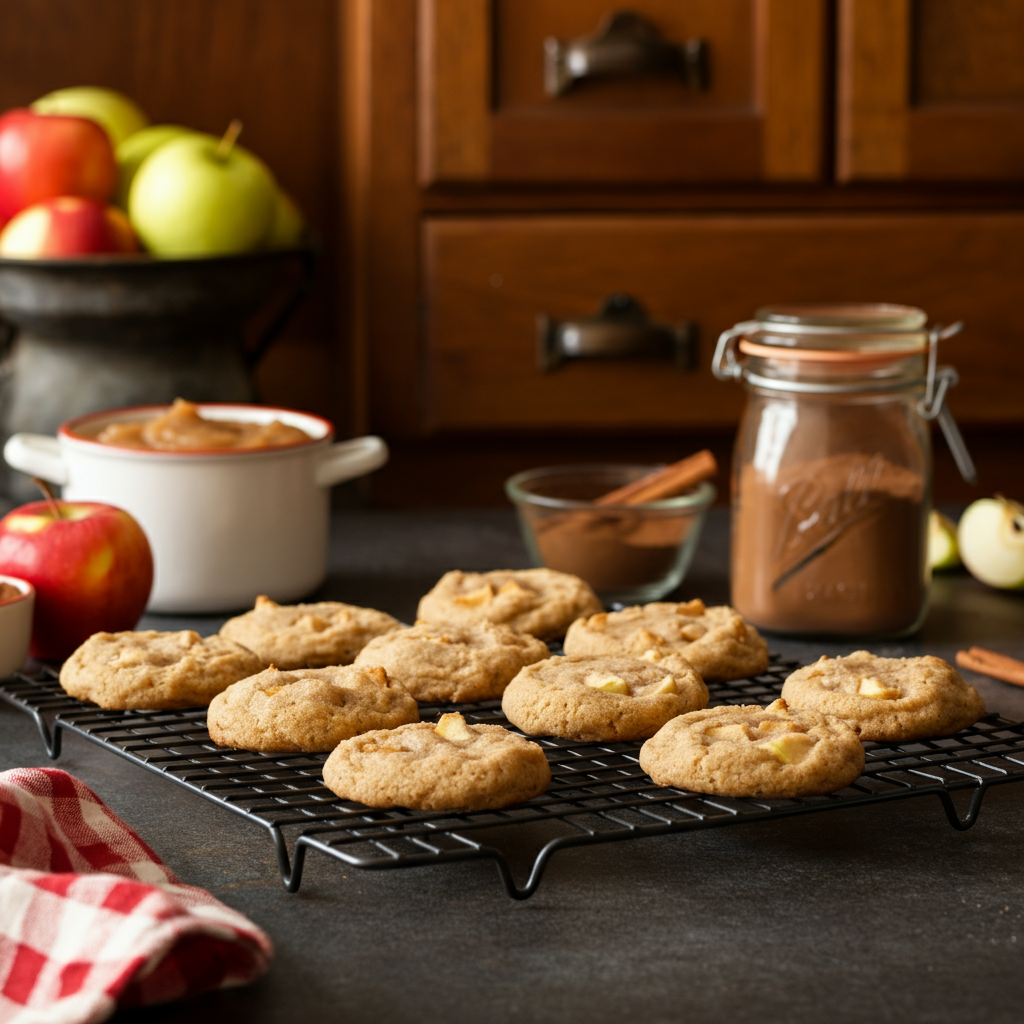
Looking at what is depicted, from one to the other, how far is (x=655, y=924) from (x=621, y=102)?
1248 millimetres

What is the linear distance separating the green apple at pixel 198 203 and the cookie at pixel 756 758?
0.95 metres

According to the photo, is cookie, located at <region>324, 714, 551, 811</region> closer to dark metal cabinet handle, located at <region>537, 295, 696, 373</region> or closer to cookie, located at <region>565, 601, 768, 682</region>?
cookie, located at <region>565, 601, 768, 682</region>

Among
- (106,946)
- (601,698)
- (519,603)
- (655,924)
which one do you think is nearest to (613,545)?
(519,603)

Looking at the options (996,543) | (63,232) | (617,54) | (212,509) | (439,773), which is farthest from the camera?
(617,54)

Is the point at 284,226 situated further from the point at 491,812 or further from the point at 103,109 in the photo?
the point at 491,812

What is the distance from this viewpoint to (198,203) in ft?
5.36

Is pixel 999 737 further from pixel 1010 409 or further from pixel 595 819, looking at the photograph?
pixel 1010 409

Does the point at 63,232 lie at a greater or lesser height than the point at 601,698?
greater

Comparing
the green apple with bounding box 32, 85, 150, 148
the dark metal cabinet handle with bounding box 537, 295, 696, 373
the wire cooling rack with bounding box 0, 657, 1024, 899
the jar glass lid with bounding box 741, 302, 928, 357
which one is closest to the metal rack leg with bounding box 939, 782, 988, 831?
the wire cooling rack with bounding box 0, 657, 1024, 899

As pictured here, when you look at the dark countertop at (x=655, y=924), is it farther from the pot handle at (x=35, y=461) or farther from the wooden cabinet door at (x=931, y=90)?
the wooden cabinet door at (x=931, y=90)

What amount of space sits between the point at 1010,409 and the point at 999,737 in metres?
0.96

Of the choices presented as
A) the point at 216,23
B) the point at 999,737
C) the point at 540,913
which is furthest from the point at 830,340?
the point at 216,23

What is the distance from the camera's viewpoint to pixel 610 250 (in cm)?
183

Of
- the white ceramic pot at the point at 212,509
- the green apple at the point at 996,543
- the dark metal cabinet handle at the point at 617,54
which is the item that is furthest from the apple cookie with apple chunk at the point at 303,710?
the dark metal cabinet handle at the point at 617,54
